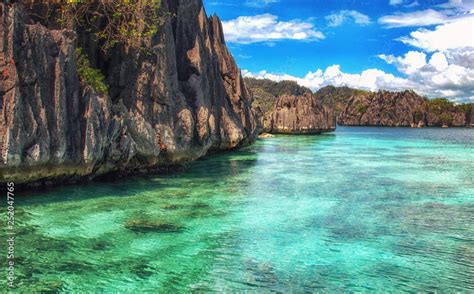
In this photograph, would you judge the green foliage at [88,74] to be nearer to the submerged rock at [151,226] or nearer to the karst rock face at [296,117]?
the submerged rock at [151,226]

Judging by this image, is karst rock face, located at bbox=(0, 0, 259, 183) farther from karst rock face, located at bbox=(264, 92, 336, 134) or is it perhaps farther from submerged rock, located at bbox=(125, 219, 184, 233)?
karst rock face, located at bbox=(264, 92, 336, 134)

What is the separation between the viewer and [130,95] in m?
25.7

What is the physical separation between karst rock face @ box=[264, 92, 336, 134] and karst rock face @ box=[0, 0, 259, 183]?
211 ft

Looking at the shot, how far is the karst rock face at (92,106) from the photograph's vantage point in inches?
675

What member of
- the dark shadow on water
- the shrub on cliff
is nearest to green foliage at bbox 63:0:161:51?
the shrub on cliff

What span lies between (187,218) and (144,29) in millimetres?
15816

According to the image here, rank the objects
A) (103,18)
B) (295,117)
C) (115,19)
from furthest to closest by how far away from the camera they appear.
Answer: (295,117) → (103,18) → (115,19)

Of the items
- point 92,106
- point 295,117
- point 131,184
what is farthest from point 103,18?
point 295,117

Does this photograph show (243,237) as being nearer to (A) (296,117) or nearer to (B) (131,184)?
(B) (131,184)

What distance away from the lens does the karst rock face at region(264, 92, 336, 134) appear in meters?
102

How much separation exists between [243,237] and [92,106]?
36.6ft

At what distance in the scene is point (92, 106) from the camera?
20609mm

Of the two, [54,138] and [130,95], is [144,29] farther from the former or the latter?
[54,138]

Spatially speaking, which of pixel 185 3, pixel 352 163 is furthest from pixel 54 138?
pixel 352 163
